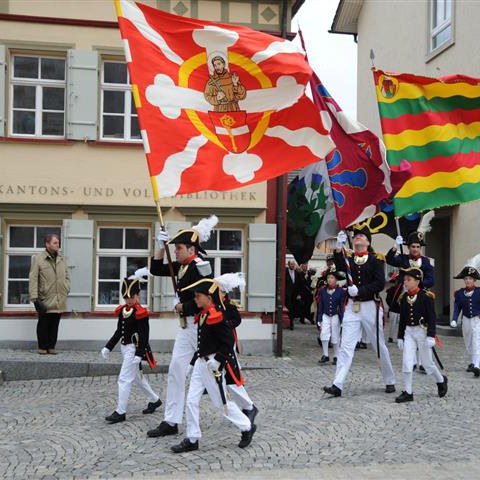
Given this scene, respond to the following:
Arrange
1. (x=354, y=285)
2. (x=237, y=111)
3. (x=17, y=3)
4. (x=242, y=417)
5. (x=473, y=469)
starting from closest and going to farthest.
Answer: (x=473, y=469) → (x=242, y=417) → (x=237, y=111) → (x=354, y=285) → (x=17, y=3)

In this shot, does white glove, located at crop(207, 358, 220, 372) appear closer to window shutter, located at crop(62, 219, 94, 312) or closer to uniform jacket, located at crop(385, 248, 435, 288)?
uniform jacket, located at crop(385, 248, 435, 288)

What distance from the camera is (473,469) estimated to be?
6.07 meters

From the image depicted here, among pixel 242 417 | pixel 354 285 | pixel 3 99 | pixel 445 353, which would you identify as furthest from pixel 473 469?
pixel 3 99

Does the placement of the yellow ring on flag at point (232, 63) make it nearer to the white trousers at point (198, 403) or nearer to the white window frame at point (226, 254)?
the white trousers at point (198, 403)

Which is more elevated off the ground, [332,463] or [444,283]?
[444,283]

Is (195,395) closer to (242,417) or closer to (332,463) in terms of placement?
(242,417)

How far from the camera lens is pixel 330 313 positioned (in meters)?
12.8

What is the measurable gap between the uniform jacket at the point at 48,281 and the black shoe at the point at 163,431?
6.14 metres

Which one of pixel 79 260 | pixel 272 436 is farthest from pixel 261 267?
pixel 272 436

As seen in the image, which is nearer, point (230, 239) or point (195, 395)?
point (195, 395)

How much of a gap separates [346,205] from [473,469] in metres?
4.15

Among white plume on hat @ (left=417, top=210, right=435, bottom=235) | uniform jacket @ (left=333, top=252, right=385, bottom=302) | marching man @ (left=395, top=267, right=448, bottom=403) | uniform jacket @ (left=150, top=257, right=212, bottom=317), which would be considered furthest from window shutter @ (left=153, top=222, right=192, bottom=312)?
uniform jacket @ (left=150, top=257, right=212, bottom=317)

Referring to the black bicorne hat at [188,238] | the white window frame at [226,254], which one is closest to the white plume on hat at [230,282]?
the black bicorne hat at [188,238]

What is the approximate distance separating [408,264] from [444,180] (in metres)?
1.84
